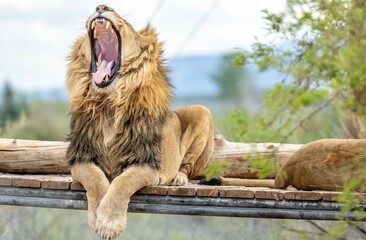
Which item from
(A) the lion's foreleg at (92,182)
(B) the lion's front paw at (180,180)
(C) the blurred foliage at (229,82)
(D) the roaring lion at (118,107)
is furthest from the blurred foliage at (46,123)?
(C) the blurred foliage at (229,82)

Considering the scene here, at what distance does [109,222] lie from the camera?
5137 mm

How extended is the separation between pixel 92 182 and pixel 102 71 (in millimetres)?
616

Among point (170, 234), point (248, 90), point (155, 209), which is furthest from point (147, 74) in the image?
point (248, 90)

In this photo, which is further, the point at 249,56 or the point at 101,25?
the point at 101,25

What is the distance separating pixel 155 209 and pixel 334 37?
1544mm

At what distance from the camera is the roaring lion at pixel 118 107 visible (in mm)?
5551

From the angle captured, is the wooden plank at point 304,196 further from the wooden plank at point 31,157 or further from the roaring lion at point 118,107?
the wooden plank at point 31,157

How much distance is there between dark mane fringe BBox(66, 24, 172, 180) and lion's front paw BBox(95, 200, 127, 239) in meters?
0.44

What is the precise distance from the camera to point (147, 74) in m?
5.66

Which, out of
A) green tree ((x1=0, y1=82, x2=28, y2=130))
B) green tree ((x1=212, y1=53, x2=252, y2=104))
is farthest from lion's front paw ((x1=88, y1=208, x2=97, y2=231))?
green tree ((x1=212, y1=53, x2=252, y2=104))

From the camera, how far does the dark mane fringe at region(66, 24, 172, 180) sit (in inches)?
220

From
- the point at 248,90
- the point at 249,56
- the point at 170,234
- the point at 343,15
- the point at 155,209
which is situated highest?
the point at 343,15

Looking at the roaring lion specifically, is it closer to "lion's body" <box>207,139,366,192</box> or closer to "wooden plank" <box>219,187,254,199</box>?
"wooden plank" <box>219,187,254,199</box>

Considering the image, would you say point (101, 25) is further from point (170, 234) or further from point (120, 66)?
point (170, 234)
